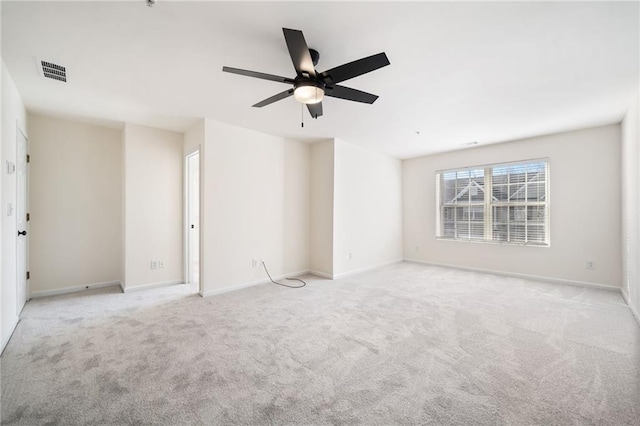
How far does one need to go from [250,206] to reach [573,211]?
17.2 feet

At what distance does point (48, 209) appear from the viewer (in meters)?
3.78

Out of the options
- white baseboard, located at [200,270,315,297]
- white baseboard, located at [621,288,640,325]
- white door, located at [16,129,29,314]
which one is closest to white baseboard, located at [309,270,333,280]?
white baseboard, located at [200,270,315,297]

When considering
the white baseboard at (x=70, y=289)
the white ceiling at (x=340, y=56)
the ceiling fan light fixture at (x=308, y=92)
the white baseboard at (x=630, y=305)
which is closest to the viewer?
the white ceiling at (x=340, y=56)

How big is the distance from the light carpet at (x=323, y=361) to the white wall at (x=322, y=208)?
1283mm

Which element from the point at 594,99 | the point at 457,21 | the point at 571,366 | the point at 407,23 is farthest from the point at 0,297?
the point at 594,99

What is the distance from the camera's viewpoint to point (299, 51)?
1.70 m

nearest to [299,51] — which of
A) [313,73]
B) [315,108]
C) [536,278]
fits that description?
[313,73]

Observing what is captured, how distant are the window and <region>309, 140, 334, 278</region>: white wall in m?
2.69

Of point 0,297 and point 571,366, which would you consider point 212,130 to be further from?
point 571,366

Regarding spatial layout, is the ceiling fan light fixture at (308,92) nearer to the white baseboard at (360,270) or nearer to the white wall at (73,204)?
the white baseboard at (360,270)

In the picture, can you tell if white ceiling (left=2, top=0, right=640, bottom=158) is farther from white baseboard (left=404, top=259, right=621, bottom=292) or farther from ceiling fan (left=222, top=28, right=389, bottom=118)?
white baseboard (left=404, top=259, right=621, bottom=292)

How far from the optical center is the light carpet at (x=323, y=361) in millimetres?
1627

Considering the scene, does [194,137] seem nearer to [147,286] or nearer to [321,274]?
[147,286]

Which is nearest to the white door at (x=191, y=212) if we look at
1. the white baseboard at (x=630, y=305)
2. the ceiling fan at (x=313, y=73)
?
the ceiling fan at (x=313, y=73)
